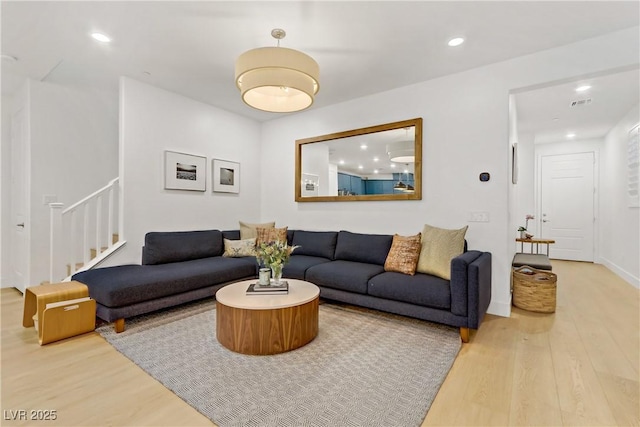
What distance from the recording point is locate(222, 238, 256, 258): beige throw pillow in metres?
4.01

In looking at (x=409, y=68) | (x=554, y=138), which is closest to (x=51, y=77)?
(x=409, y=68)

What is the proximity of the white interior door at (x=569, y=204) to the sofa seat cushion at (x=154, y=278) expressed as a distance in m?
6.69

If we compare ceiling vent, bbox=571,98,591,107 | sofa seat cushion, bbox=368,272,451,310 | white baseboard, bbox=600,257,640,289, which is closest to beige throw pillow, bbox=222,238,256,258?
sofa seat cushion, bbox=368,272,451,310

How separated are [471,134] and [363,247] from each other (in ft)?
5.76

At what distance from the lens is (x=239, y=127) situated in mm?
4855

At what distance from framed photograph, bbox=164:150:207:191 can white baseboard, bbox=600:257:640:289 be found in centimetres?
632

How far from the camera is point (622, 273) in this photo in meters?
4.78

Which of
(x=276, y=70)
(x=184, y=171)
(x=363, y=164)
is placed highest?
(x=276, y=70)

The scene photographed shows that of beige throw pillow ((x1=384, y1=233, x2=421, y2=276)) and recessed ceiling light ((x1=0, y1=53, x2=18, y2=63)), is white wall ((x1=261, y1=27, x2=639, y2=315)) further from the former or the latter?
recessed ceiling light ((x1=0, y1=53, x2=18, y2=63))

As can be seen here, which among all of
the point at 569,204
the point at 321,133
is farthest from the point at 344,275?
the point at 569,204

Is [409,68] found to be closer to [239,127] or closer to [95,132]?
[239,127]

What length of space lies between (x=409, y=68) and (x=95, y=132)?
14.3 ft

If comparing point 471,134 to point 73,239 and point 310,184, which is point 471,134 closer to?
point 310,184

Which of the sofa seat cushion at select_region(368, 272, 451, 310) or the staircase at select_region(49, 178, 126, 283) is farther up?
the staircase at select_region(49, 178, 126, 283)
